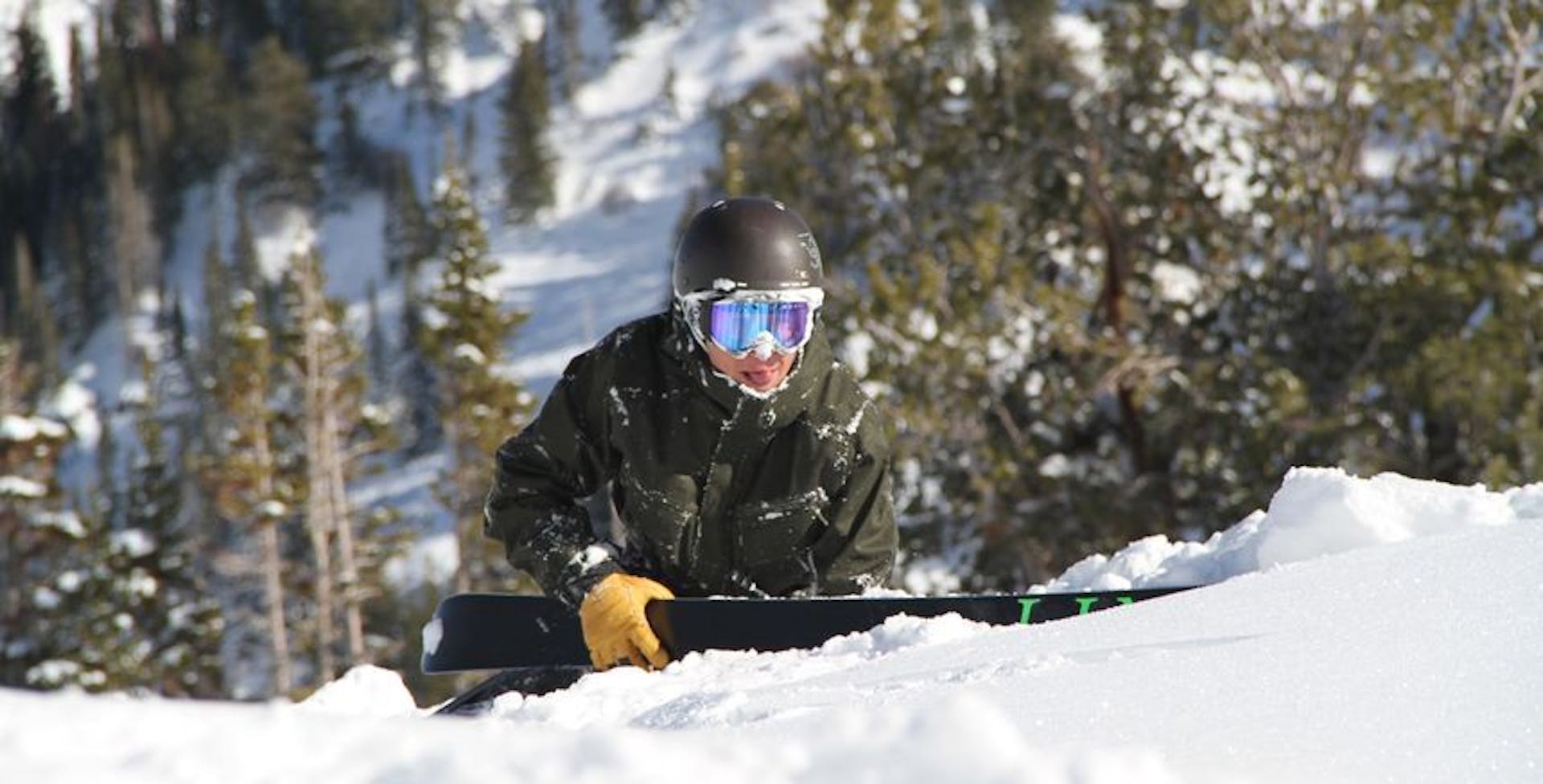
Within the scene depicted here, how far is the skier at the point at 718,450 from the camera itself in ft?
13.7

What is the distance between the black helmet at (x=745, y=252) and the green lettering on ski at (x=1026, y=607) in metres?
1.13

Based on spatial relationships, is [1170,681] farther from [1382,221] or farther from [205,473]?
[205,473]

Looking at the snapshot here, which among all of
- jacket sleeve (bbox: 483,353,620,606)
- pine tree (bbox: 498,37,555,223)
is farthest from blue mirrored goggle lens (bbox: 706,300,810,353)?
pine tree (bbox: 498,37,555,223)

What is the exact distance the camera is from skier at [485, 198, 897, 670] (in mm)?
4180

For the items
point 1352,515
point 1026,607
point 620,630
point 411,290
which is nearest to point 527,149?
point 411,290

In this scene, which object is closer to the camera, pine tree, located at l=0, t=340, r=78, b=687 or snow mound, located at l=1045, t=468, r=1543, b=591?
snow mound, located at l=1045, t=468, r=1543, b=591

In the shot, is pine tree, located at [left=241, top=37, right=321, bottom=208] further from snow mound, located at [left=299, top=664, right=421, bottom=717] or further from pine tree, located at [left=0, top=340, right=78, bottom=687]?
snow mound, located at [left=299, top=664, right=421, bottom=717]

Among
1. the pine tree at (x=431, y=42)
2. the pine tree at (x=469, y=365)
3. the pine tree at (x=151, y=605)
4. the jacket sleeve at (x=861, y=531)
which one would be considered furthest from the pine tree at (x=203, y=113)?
the jacket sleeve at (x=861, y=531)

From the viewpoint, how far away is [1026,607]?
391cm

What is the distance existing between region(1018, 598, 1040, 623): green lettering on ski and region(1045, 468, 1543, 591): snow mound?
378 mm

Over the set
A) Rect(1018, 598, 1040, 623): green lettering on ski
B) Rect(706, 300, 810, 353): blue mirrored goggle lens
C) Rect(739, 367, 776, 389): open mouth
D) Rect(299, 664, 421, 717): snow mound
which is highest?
Rect(706, 300, 810, 353): blue mirrored goggle lens

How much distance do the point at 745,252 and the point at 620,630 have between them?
3.84ft

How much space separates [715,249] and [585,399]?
2.13 feet

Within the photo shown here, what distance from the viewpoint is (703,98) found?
3821 inches
